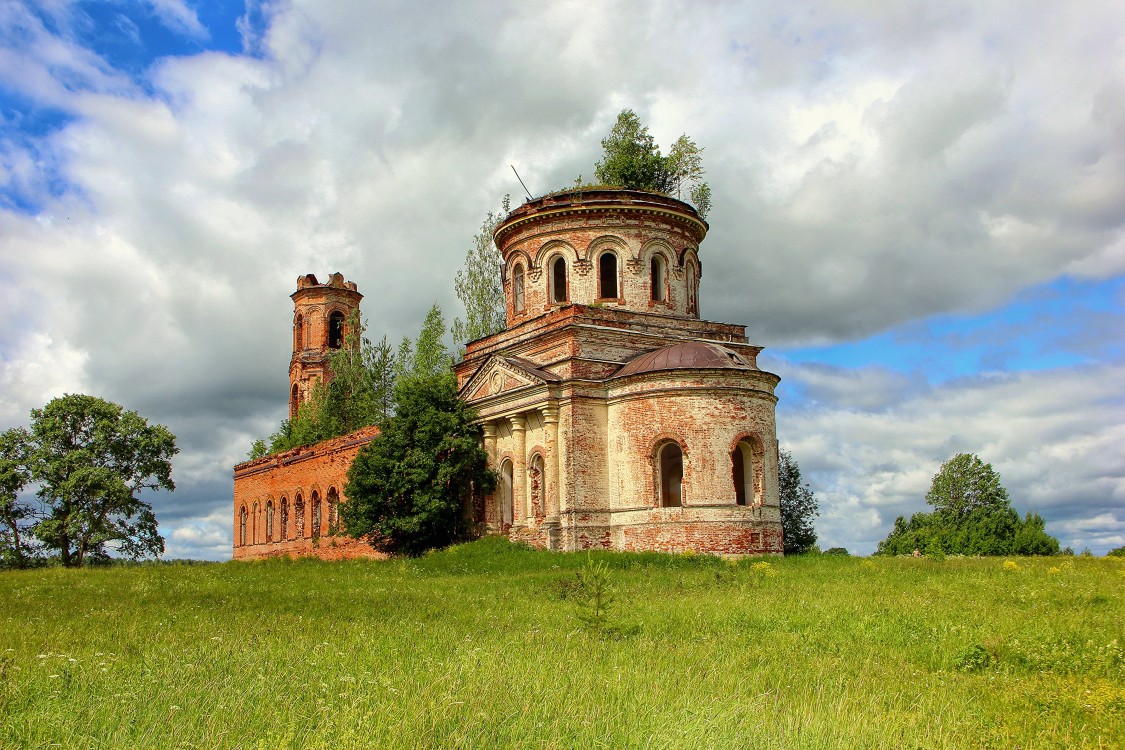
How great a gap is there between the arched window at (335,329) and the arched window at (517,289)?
21.1 m

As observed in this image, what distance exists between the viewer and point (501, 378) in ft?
89.1

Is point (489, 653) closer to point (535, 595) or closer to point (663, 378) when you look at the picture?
point (535, 595)

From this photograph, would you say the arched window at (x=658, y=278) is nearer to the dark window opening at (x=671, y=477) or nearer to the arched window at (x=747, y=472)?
the dark window opening at (x=671, y=477)

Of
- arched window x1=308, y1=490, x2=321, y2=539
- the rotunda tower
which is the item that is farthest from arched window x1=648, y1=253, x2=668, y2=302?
arched window x1=308, y1=490, x2=321, y2=539

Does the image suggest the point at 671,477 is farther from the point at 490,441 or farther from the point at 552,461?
the point at 490,441

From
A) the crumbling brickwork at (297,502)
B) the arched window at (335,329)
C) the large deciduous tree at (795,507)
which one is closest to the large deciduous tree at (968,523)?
the large deciduous tree at (795,507)

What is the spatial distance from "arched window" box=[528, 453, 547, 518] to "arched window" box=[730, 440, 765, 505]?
17.2 feet

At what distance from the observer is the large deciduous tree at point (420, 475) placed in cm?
2670

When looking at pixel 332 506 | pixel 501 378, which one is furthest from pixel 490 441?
pixel 332 506

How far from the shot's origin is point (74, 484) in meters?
31.3

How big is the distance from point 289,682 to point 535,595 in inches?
344

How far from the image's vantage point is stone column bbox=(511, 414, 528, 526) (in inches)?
1033

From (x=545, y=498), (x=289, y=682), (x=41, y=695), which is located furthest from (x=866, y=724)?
(x=545, y=498)

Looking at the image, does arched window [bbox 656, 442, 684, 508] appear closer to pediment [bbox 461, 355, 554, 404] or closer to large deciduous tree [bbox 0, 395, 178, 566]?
pediment [bbox 461, 355, 554, 404]
